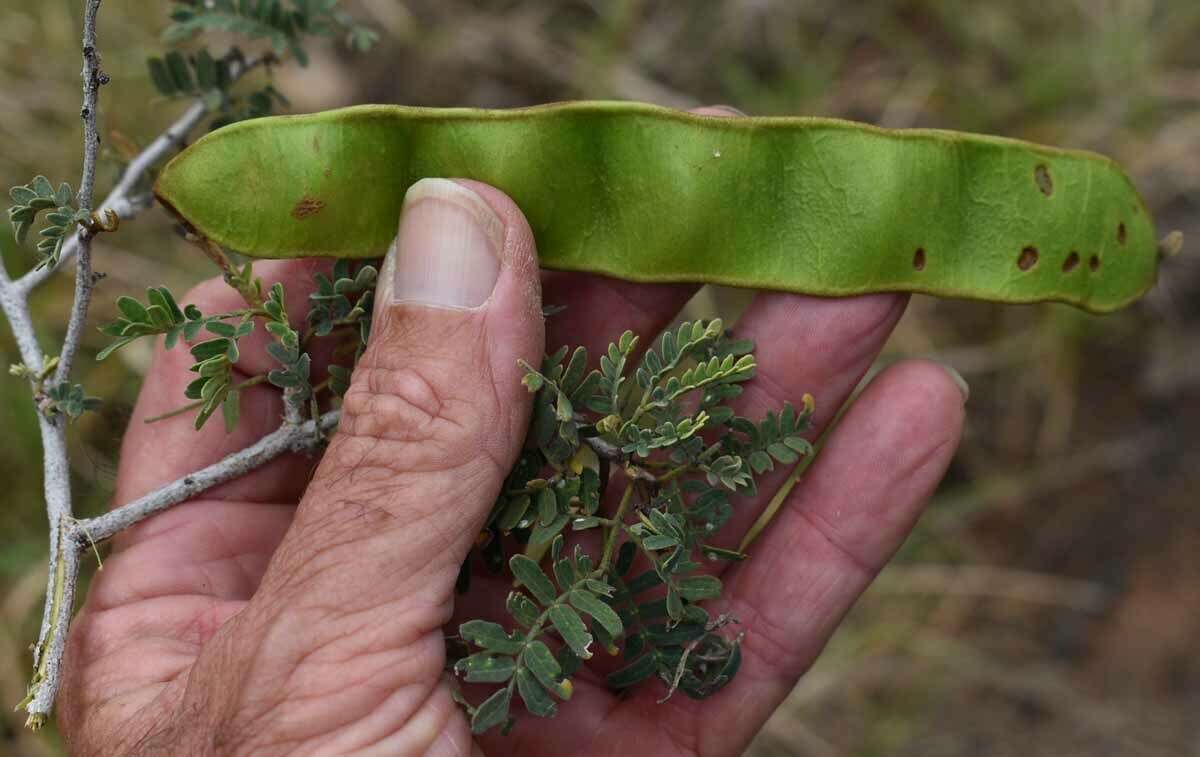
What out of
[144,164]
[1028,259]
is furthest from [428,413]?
[1028,259]

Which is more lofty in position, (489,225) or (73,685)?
(489,225)

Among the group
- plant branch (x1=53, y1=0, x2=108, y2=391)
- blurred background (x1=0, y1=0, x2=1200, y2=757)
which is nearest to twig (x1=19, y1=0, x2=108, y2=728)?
plant branch (x1=53, y1=0, x2=108, y2=391)

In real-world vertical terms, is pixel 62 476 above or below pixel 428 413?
below

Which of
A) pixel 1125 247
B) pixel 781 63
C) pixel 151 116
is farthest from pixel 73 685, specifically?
pixel 781 63

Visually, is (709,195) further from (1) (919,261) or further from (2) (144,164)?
(2) (144,164)

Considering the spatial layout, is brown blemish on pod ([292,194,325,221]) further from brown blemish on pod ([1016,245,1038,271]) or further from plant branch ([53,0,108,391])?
brown blemish on pod ([1016,245,1038,271])

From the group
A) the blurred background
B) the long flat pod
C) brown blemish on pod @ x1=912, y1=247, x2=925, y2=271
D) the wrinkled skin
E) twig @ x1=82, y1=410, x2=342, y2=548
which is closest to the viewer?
the wrinkled skin

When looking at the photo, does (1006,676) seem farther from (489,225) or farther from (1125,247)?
(489,225)
